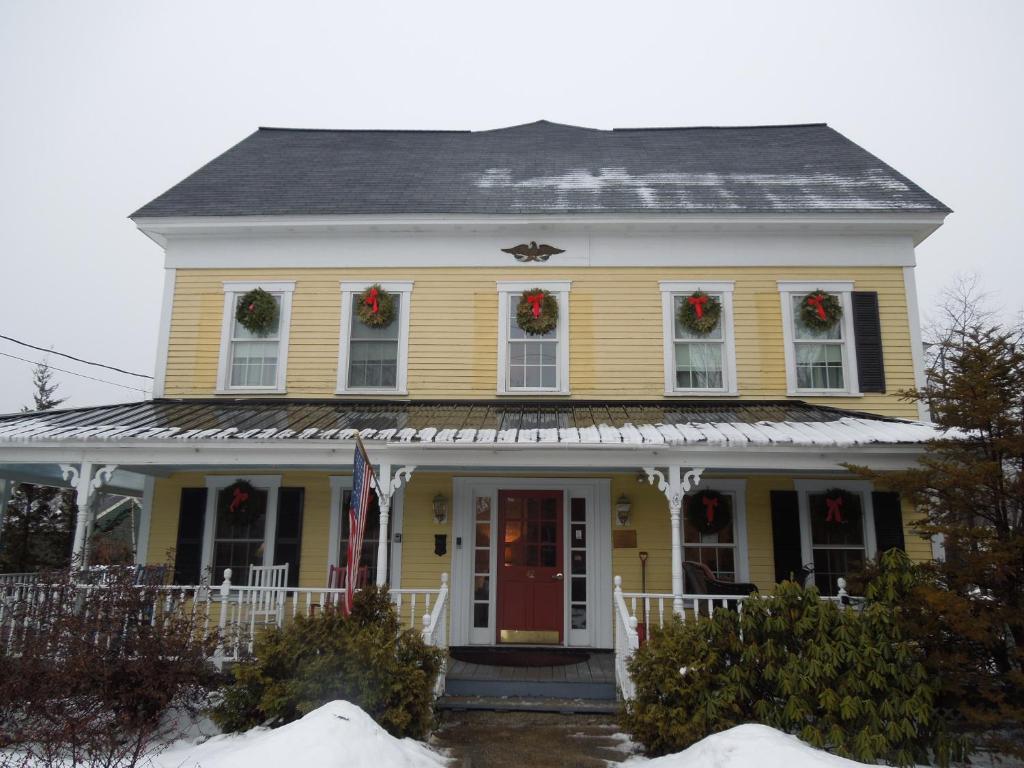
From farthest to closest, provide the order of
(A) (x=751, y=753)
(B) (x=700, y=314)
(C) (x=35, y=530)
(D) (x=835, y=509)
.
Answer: (C) (x=35, y=530) → (B) (x=700, y=314) → (D) (x=835, y=509) → (A) (x=751, y=753)

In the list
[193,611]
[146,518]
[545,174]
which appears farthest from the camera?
[545,174]

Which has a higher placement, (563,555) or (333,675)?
(563,555)

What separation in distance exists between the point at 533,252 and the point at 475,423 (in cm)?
325

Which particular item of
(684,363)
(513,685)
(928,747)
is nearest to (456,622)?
(513,685)

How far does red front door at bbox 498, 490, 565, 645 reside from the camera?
952cm

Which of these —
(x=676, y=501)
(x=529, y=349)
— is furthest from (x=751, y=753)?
(x=529, y=349)

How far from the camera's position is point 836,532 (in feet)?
31.6

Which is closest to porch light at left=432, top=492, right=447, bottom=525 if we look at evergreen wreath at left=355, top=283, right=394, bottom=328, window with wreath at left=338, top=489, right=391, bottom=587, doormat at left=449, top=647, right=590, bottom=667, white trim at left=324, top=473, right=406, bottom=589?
white trim at left=324, top=473, right=406, bottom=589

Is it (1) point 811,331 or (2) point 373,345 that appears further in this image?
(2) point 373,345

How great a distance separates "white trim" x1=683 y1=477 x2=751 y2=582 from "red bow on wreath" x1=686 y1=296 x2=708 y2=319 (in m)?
2.51

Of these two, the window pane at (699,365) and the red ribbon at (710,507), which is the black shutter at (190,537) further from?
the window pane at (699,365)

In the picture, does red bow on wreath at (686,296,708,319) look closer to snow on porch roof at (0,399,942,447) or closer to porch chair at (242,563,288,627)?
snow on porch roof at (0,399,942,447)

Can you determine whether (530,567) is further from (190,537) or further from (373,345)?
(190,537)

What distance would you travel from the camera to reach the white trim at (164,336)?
416 inches
